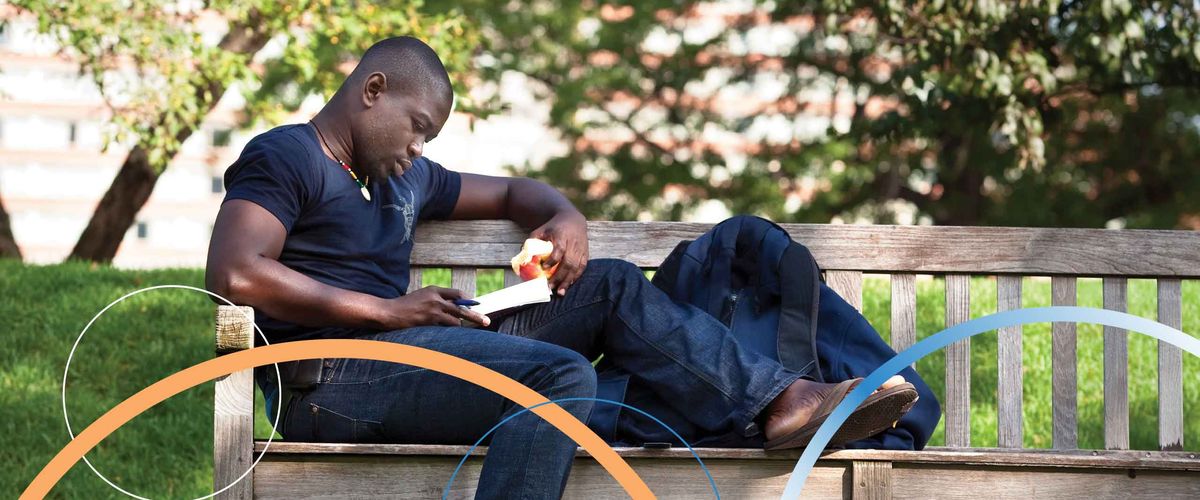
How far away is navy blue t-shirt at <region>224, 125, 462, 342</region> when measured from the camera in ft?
9.59

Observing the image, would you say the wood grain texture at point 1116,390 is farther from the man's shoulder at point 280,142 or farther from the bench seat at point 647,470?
the man's shoulder at point 280,142

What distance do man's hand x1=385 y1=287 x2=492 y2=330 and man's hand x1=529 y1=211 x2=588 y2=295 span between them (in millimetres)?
360

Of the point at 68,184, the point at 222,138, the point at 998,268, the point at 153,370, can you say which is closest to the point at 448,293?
the point at 998,268

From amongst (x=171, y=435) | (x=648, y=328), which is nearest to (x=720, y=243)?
(x=648, y=328)

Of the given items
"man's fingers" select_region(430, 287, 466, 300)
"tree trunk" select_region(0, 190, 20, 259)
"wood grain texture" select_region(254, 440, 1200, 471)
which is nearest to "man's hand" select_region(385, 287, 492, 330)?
"man's fingers" select_region(430, 287, 466, 300)

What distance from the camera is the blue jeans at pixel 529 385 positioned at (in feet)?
8.89

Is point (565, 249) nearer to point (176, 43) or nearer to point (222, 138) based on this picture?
point (176, 43)

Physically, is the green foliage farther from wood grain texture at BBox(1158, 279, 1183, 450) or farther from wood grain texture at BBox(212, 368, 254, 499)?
wood grain texture at BBox(1158, 279, 1183, 450)

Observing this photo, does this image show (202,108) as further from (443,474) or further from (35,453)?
(443,474)

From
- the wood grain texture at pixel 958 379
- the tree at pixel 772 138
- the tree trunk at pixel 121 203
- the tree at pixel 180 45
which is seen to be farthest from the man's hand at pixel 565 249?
the tree at pixel 772 138

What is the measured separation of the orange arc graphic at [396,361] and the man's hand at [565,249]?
532 millimetres

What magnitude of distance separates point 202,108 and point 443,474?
5.70 metres

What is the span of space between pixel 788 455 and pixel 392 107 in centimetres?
125

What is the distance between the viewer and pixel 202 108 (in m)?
8.00
